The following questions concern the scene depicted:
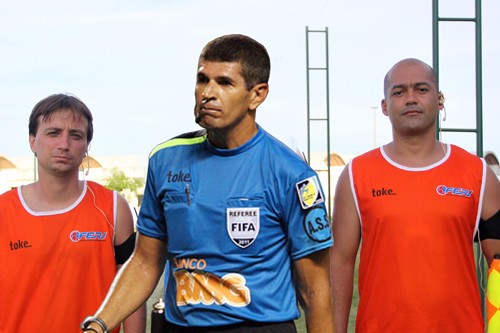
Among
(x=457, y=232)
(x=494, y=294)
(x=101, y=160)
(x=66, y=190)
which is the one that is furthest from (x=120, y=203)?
(x=101, y=160)

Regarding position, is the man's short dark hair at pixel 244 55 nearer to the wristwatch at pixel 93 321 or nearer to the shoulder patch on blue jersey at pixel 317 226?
the shoulder patch on blue jersey at pixel 317 226

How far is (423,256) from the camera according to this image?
4277 mm

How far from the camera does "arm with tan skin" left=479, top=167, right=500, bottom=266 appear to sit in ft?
14.4

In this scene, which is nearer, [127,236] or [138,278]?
[138,278]

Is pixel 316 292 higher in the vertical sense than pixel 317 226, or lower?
lower

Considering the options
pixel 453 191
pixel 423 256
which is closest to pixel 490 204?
pixel 453 191

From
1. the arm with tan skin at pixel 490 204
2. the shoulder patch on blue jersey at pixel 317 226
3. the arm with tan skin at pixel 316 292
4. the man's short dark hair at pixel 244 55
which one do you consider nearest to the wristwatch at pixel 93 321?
the arm with tan skin at pixel 316 292

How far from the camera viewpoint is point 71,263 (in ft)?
13.5

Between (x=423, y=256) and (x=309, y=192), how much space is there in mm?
1389

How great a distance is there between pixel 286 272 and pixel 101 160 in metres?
83.2

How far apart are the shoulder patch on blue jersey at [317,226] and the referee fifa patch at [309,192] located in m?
0.03

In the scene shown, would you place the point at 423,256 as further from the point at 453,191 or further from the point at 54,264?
the point at 54,264

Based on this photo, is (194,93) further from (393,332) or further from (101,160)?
(101,160)

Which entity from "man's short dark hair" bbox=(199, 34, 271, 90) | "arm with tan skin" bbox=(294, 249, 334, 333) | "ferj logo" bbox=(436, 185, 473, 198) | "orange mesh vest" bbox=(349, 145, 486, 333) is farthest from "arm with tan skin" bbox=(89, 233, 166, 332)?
"ferj logo" bbox=(436, 185, 473, 198)
